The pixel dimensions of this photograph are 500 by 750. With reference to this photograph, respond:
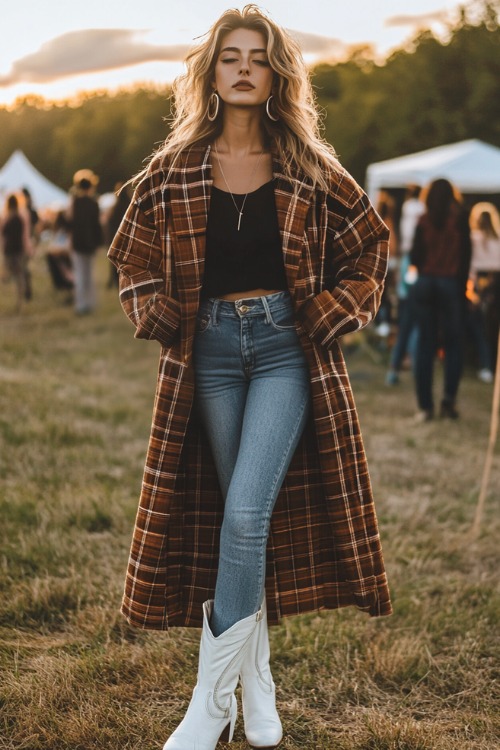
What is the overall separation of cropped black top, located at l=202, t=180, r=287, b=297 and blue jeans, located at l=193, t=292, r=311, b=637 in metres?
0.05

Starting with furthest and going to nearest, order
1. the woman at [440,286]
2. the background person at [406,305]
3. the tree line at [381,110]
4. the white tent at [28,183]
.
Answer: the white tent at [28,183] → the tree line at [381,110] → the background person at [406,305] → the woman at [440,286]

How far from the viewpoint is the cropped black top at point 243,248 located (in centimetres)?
265

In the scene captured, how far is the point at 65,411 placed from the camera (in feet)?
26.0

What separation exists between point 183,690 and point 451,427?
227 inches

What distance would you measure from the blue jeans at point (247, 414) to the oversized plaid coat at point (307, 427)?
0.17ft

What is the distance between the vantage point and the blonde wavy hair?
8.94ft

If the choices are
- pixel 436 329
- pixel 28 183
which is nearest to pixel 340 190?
pixel 436 329

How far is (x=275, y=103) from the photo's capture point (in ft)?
9.17

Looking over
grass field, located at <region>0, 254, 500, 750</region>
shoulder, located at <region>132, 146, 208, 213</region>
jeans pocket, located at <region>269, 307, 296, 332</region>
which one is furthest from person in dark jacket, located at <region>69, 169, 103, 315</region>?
jeans pocket, located at <region>269, 307, 296, 332</region>

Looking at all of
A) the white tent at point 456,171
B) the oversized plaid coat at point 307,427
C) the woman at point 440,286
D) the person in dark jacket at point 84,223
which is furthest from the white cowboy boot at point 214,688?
the person in dark jacket at point 84,223

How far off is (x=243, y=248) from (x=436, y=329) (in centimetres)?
626

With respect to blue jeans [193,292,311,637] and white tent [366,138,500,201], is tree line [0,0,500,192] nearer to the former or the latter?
blue jeans [193,292,311,637]

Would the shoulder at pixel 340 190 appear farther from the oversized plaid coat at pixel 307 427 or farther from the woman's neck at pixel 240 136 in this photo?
the woman's neck at pixel 240 136

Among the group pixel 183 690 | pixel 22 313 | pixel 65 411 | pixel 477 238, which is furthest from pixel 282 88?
pixel 22 313
